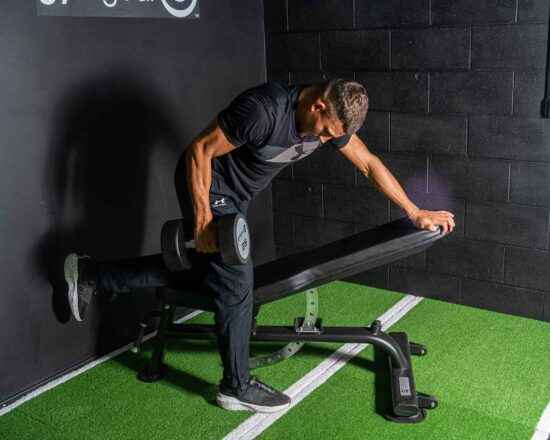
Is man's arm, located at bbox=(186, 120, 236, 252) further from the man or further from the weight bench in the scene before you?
the weight bench

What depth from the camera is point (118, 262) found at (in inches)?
104

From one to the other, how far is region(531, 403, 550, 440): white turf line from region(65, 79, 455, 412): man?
2.45ft

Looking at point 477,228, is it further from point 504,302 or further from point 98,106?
point 98,106

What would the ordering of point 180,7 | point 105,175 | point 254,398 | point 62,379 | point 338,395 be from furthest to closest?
point 180,7, point 105,175, point 62,379, point 338,395, point 254,398

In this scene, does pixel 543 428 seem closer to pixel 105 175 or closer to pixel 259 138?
pixel 259 138

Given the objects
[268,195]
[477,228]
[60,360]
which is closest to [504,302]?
[477,228]

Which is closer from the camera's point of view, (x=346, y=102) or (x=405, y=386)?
(x=346, y=102)

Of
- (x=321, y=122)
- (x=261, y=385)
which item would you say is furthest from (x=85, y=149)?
(x=261, y=385)

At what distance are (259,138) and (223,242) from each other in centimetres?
38

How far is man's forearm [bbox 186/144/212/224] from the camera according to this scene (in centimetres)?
220

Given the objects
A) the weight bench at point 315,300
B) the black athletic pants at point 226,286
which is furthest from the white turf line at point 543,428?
the black athletic pants at point 226,286

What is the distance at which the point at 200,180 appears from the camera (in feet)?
7.23

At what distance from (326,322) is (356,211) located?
69cm

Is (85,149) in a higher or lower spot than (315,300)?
higher
